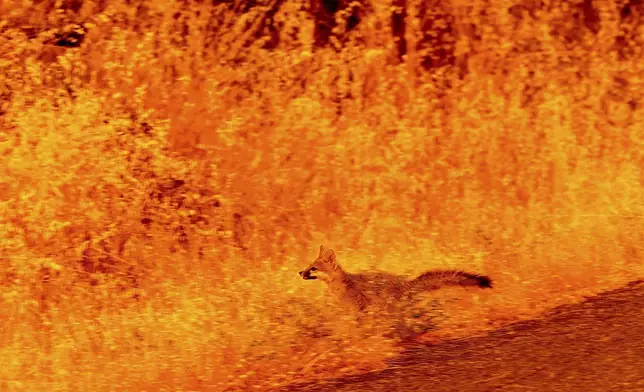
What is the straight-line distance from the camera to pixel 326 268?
6531 mm

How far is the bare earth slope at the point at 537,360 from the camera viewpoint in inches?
194

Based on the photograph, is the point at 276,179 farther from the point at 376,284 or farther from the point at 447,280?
the point at 447,280

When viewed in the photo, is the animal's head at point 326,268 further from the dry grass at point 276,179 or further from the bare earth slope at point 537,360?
the bare earth slope at point 537,360

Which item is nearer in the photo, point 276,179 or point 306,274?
point 306,274

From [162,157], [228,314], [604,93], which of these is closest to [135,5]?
[162,157]

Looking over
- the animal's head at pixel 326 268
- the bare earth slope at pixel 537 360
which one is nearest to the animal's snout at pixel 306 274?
the animal's head at pixel 326 268

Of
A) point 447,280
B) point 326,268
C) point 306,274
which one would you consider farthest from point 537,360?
point 306,274

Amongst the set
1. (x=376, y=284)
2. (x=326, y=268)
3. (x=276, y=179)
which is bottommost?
(x=376, y=284)

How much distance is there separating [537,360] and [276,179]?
3294 mm

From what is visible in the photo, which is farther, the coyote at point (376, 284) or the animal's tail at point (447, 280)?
the animal's tail at point (447, 280)

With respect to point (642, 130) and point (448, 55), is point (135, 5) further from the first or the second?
point (642, 130)

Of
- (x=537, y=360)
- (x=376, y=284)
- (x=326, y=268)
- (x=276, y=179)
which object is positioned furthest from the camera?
(x=276, y=179)

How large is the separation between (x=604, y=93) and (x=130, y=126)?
4544 mm

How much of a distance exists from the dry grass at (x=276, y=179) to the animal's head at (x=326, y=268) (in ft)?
0.53
